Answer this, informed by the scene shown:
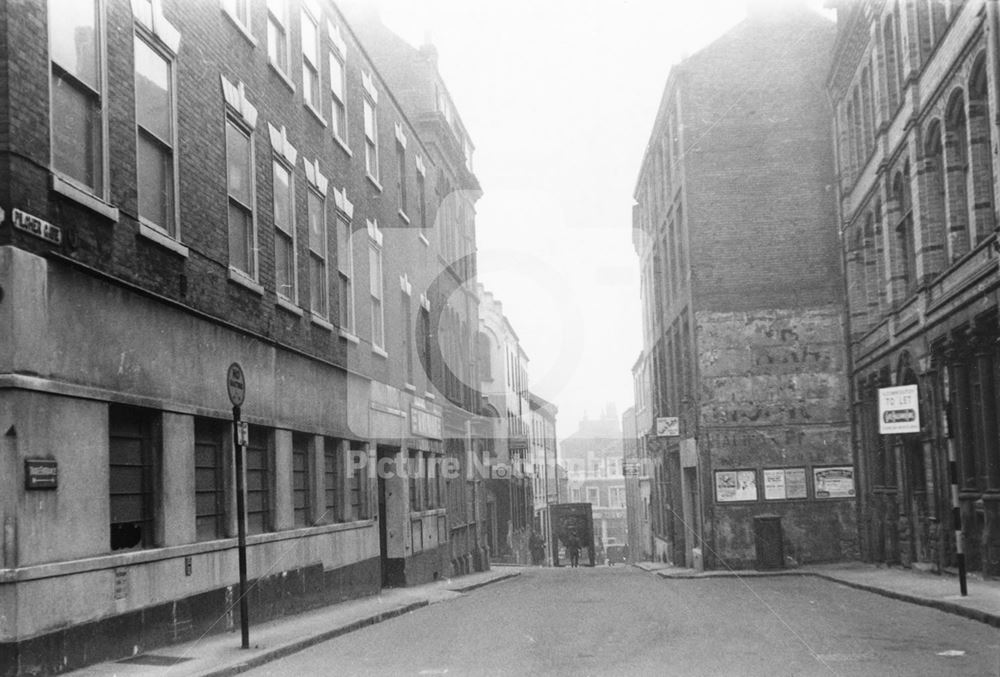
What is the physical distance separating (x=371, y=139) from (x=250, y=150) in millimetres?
8317

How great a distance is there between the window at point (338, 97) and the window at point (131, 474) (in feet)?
32.7

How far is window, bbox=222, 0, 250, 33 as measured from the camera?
615 inches

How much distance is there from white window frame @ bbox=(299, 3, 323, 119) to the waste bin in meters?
15.6

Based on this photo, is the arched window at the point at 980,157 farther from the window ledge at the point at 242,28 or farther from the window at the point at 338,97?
the window ledge at the point at 242,28

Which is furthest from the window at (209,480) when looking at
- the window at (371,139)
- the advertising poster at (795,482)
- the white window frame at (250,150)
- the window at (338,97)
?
the advertising poster at (795,482)

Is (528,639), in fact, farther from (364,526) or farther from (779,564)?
(779,564)

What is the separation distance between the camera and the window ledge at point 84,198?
1021cm

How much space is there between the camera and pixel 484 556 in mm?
37438

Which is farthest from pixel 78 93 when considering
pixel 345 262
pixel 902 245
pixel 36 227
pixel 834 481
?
pixel 834 481

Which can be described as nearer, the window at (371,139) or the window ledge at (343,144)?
the window ledge at (343,144)

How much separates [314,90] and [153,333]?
28.8 ft

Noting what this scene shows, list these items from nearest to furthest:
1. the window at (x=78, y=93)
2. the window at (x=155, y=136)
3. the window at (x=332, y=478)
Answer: the window at (x=78, y=93), the window at (x=155, y=136), the window at (x=332, y=478)

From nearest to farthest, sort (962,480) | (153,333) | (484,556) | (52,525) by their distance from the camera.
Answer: (52,525) < (153,333) < (962,480) < (484,556)

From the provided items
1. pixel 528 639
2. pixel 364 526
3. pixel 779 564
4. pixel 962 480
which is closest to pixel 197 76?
pixel 528 639
